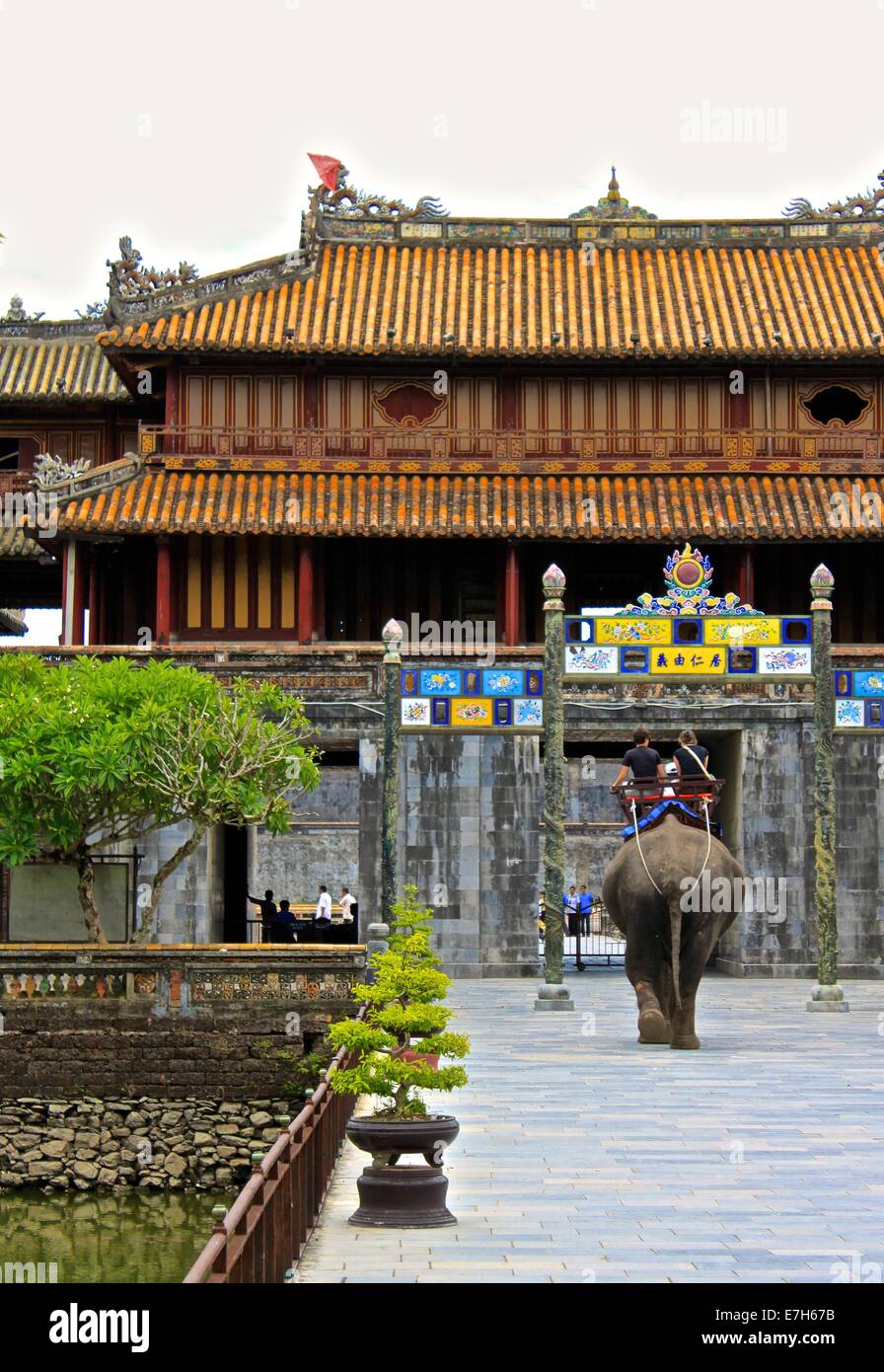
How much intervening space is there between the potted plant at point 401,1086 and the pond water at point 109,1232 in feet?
24.0

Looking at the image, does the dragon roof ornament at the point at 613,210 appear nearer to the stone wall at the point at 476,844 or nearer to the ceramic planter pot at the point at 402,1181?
the stone wall at the point at 476,844

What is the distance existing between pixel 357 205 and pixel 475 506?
7890mm

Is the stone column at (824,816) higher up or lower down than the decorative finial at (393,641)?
lower down

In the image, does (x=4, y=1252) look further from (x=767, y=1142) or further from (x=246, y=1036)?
(x=767, y=1142)

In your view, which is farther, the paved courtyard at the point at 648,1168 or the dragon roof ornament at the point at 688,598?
the dragon roof ornament at the point at 688,598

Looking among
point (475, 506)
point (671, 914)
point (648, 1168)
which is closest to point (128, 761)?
point (671, 914)

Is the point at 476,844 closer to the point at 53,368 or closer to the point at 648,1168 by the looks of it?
the point at 53,368

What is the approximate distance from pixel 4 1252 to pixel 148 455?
19.0 m

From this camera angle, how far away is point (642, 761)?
812 inches

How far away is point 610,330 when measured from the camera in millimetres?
36188

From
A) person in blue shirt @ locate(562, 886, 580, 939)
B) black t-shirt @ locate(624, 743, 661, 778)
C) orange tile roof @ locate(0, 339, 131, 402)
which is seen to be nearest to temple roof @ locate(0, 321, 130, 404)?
orange tile roof @ locate(0, 339, 131, 402)

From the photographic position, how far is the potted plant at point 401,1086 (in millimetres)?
11023

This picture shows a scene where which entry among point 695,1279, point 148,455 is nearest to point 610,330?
point 148,455


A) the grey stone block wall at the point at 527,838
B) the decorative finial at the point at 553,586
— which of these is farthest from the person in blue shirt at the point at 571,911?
the decorative finial at the point at 553,586
